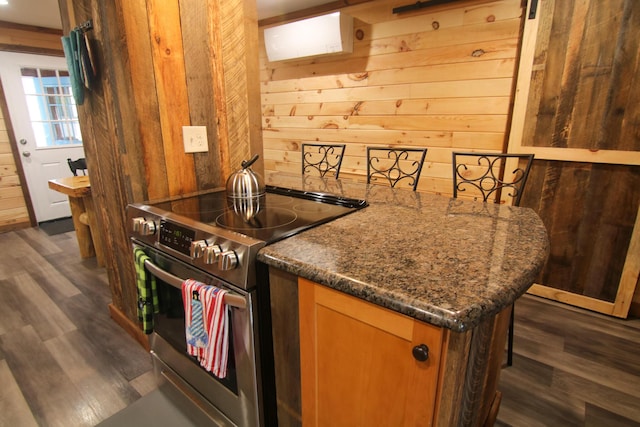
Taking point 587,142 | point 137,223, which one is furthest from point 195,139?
point 587,142

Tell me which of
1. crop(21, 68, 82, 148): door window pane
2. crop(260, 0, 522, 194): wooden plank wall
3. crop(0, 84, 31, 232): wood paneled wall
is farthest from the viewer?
crop(21, 68, 82, 148): door window pane

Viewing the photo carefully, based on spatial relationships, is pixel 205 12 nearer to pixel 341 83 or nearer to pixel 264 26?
pixel 341 83

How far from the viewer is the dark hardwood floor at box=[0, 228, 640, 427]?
5.14 ft

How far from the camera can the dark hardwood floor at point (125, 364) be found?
157 centimetres

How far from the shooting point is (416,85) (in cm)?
288

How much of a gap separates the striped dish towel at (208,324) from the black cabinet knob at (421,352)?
1.96 feet

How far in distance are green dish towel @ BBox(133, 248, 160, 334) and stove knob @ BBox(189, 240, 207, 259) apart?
369 mm

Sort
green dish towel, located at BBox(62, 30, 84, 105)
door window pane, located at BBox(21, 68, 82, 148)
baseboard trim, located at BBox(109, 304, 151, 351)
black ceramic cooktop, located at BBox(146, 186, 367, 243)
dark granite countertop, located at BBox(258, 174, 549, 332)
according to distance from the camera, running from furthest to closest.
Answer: door window pane, located at BBox(21, 68, 82, 148)
baseboard trim, located at BBox(109, 304, 151, 351)
green dish towel, located at BBox(62, 30, 84, 105)
black ceramic cooktop, located at BBox(146, 186, 367, 243)
dark granite countertop, located at BBox(258, 174, 549, 332)

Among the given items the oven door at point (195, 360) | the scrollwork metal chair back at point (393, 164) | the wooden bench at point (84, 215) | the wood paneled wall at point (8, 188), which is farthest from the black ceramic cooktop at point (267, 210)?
the wood paneled wall at point (8, 188)

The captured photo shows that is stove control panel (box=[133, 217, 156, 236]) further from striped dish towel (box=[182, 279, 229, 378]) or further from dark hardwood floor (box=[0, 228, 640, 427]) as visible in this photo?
dark hardwood floor (box=[0, 228, 640, 427])

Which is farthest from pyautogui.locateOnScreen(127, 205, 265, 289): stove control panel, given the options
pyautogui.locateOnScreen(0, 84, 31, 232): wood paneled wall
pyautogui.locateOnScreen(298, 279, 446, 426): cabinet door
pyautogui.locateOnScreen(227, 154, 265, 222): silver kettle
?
pyautogui.locateOnScreen(0, 84, 31, 232): wood paneled wall

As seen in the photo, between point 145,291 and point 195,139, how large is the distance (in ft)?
2.58

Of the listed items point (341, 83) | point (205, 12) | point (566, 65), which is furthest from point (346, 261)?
point (341, 83)

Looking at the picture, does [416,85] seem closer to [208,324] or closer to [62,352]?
[208,324]
